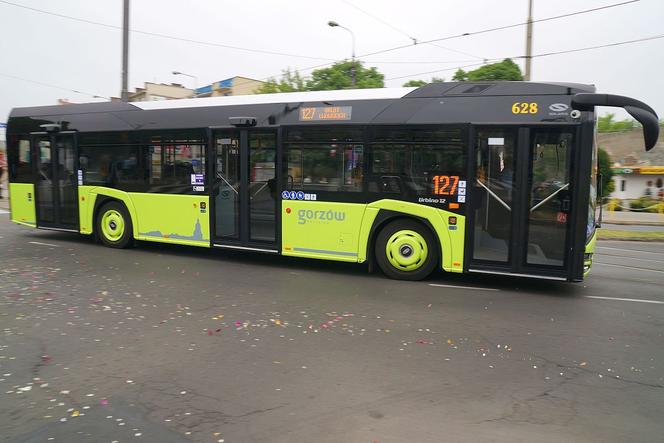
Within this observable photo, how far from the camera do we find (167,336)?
5.46 metres

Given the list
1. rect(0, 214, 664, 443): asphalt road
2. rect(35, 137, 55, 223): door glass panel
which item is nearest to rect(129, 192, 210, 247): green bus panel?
rect(0, 214, 664, 443): asphalt road

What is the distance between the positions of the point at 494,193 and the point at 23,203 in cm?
1147

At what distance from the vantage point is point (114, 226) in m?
11.4

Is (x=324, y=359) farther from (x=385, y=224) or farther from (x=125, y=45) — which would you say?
(x=125, y=45)

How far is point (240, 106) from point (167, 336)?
551 cm

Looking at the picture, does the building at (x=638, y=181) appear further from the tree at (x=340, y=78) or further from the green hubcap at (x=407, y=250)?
the green hubcap at (x=407, y=250)

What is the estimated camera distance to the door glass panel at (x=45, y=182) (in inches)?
476

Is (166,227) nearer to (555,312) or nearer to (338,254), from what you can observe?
(338,254)

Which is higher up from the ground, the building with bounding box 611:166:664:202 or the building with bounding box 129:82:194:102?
the building with bounding box 129:82:194:102

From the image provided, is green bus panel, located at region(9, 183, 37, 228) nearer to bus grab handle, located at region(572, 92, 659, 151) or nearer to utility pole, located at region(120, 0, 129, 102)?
utility pole, located at region(120, 0, 129, 102)

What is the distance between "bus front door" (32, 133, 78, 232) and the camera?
465 inches

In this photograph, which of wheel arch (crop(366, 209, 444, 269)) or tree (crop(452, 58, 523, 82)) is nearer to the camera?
wheel arch (crop(366, 209, 444, 269))

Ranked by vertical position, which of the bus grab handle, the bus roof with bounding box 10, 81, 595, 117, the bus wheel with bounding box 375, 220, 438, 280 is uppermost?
the bus roof with bounding box 10, 81, 595, 117

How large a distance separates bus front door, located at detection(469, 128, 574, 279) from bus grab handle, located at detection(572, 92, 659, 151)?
0.51m
